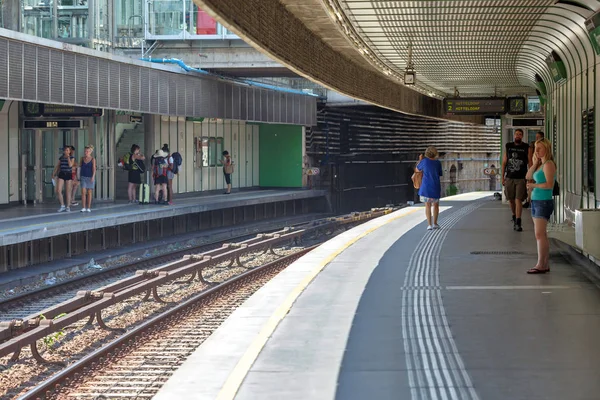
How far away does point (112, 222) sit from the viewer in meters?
22.8

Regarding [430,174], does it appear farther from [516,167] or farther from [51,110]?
[51,110]

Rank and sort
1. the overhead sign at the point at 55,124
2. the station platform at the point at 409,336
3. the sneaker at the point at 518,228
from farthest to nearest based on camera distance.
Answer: the overhead sign at the point at 55,124 → the sneaker at the point at 518,228 → the station platform at the point at 409,336

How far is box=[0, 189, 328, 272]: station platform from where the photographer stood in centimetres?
1970

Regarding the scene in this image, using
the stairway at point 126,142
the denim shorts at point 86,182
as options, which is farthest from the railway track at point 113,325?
the stairway at point 126,142

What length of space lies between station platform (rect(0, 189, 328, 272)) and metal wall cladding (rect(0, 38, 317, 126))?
2551 millimetres

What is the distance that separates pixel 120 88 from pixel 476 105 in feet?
32.1

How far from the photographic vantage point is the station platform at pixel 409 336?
6.07 m

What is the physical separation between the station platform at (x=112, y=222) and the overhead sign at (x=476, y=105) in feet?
23.8

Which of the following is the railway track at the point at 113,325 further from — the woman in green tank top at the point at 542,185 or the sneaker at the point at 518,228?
the sneaker at the point at 518,228

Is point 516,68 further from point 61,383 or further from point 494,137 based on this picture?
point 494,137

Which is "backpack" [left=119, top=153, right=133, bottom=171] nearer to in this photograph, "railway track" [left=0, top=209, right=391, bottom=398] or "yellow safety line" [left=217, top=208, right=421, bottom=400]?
"railway track" [left=0, top=209, right=391, bottom=398]

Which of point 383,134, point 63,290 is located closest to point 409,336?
point 63,290

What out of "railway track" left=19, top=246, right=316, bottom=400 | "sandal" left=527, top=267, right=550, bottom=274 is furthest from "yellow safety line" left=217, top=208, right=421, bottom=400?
"sandal" left=527, top=267, right=550, bottom=274

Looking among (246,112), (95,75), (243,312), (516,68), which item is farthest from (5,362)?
(246,112)
